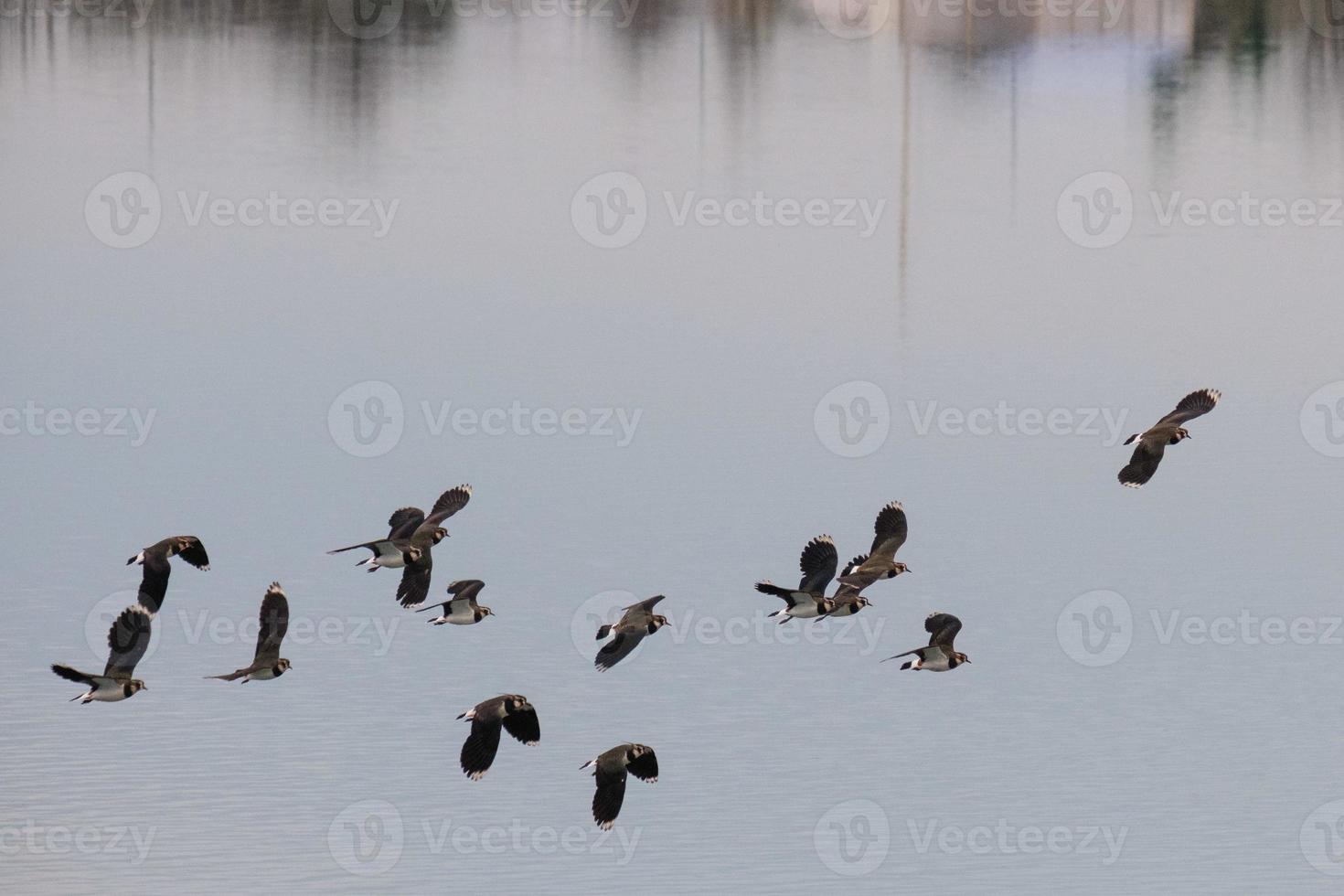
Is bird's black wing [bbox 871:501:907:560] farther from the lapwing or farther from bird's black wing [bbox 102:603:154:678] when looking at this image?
bird's black wing [bbox 102:603:154:678]

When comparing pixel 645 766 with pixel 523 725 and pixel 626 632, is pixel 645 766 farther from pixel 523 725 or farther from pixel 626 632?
pixel 626 632

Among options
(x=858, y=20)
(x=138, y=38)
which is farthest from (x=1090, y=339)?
(x=138, y=38)

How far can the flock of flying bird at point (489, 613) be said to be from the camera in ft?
75.6

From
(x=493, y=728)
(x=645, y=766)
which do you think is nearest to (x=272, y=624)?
(x=493, y=728)

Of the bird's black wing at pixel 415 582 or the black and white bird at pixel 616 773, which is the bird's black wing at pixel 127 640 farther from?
the black and white bird at pixel 616 773

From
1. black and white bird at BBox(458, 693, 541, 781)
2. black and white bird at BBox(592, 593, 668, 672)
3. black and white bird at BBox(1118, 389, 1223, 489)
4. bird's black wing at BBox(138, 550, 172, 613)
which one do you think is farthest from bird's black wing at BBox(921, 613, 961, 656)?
bird's black wing at BBox(138, 550, 172, 613)

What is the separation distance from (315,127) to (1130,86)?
1430 centimetres

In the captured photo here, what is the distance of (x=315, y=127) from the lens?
1906 inches

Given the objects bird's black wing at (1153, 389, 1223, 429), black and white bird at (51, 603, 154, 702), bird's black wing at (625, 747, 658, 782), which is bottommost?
bird's black wing at (625, 747, 658, 782)

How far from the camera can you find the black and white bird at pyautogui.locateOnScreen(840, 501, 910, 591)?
26.1 metres

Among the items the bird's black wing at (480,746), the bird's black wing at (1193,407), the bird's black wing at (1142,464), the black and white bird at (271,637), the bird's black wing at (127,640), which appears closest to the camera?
the bird's black wing at (480,746)

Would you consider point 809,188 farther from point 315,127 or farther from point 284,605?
point 284,605

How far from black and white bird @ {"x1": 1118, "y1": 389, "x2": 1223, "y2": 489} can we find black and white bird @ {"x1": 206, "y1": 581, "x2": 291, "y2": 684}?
7017mm

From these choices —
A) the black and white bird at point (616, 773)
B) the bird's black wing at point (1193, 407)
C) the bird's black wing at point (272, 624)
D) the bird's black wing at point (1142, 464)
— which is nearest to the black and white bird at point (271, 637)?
the bird's black wing at point (272, 624)
